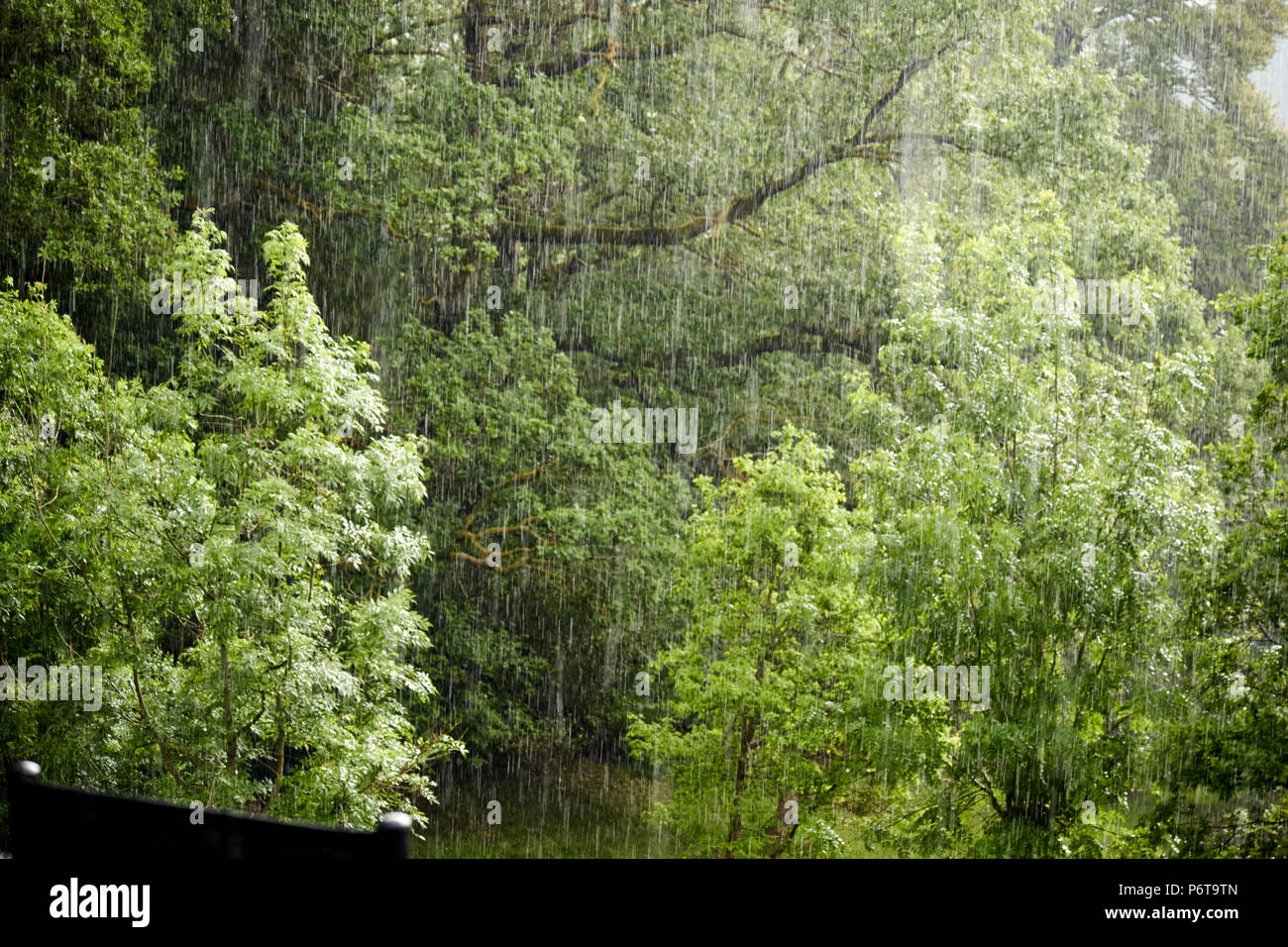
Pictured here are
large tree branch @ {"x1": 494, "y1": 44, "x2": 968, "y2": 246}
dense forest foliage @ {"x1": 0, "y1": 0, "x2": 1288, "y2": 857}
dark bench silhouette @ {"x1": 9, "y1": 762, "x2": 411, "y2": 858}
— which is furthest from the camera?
large tree branch @ {"x1": 494, "y1": 44, "x2": 968, "y2": 246}

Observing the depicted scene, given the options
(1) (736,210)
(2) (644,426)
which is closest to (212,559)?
(2) (644,426)

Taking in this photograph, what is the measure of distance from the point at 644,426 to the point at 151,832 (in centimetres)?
2119

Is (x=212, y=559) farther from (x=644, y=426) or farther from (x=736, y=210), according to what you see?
(x=736, y=210)

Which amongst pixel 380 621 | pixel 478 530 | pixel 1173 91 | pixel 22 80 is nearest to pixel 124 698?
pixel 380 621

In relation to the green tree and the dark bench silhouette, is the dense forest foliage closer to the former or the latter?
the green tree

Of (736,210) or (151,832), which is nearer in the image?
(151,832)

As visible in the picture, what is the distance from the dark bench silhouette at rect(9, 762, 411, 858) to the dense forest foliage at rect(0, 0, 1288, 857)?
30.3 ft

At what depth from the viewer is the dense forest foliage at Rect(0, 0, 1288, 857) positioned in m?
12.0

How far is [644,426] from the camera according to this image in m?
23.3

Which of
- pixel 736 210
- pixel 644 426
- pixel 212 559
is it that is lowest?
pixel 212 559

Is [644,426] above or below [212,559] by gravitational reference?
above

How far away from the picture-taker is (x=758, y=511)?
627 inches

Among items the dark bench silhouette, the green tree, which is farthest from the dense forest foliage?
the dark bench silhouette

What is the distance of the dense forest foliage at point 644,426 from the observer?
1198 centimetres
